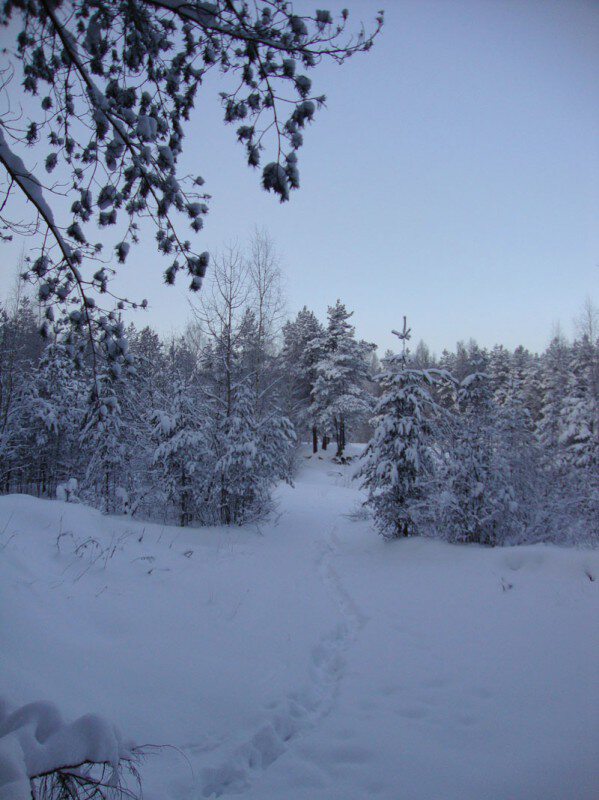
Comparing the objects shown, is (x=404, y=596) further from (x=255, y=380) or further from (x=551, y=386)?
(x=551, y=386)

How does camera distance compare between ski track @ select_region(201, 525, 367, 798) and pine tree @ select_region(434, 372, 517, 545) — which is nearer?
ski track @ select_region(201, 525, 367, 798)

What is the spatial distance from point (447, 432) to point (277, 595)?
5221mm

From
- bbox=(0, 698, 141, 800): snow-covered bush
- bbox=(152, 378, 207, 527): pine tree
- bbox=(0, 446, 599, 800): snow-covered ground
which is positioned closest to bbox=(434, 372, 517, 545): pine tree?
bbox=(0, 446, 599, 800): snow-covered ground

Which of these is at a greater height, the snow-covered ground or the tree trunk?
the tree trunk

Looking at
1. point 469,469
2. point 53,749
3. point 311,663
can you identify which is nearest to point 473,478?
point 469,469

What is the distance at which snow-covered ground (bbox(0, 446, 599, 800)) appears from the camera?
8.55ft

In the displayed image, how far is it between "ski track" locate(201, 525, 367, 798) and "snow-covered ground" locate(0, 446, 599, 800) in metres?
0.02

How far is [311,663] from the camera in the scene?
13.8 ft

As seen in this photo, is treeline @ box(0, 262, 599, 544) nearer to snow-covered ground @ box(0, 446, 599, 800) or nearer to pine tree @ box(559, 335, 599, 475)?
snow-covered ground @ box(0, 446, 599, 800)

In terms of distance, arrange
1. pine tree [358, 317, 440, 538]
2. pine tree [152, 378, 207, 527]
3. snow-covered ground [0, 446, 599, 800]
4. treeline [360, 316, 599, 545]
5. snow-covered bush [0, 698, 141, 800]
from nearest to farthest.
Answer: snow-covered bush [0, 698, 141, 800] → snow-covered ground [0, 446, 599, 800] → treeline [360, 316, 599, 545] → pine tree [358, 317, 440, 538] → pine tree [152, 378, 207, 527]

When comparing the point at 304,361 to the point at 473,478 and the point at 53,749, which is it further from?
the point at 53,749

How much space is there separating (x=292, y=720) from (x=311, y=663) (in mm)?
1033

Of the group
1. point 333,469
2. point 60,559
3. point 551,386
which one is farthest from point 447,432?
point 551,386

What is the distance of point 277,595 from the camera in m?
6.21
